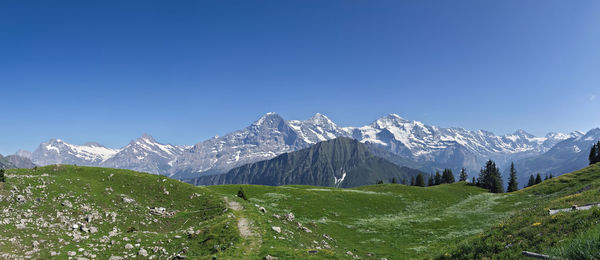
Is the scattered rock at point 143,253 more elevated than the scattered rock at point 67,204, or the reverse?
the scattered rock at point 67,204

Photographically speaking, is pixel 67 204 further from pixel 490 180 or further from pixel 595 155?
pixel 595 155

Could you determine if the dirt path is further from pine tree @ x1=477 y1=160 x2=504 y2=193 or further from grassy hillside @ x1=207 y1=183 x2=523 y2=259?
pine tree @ x1=477 y1=160 x2=504 y2=193

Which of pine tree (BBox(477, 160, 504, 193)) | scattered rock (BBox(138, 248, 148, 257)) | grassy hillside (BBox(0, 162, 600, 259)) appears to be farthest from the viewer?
pine tree (BBox(477, 160, 504, 193))

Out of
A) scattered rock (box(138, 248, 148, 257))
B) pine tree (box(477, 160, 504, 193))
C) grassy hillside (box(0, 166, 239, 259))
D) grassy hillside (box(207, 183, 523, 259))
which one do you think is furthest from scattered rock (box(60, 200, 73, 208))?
pine tree (box(477, 160, 504, 193))

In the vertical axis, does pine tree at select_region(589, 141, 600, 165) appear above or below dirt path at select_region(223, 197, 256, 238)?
above

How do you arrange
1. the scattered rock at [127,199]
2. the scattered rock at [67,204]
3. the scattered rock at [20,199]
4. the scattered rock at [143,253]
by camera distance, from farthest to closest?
the scattered rock at [127,199] → the scattered rock at [67,204] → the scattered rock at [20,199] → the scattered rock at [143,253]

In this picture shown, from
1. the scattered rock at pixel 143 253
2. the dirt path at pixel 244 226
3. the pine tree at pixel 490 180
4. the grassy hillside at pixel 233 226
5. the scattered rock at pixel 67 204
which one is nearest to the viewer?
the grassy hillside at pixel 233 226

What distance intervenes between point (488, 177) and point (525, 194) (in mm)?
54985

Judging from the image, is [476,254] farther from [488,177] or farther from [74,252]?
[488,177]

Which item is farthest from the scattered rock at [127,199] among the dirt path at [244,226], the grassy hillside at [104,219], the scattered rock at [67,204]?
the dirt path at [244,226]

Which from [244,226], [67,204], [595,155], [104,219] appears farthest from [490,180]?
[67,204]

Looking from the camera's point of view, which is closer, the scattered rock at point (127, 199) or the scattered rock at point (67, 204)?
the scattered rock at point (67, 204)

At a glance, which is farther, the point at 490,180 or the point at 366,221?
the point at 490,180

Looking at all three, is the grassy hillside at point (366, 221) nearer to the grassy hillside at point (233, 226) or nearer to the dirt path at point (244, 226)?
the grassy hillside at point (233, 226)
